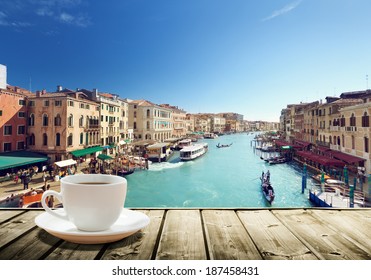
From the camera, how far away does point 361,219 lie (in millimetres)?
604

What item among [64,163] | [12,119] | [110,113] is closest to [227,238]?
[64,163]

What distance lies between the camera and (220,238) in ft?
1.55

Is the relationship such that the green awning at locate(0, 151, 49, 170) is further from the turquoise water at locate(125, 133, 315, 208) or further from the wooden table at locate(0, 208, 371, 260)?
the wooden table at locate(0, 208, 371, 260)

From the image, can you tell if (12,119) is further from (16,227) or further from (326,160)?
(326,160)

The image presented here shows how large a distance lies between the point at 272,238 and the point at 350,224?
0.24 metres

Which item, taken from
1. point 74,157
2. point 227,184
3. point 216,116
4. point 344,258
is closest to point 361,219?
point 344,258

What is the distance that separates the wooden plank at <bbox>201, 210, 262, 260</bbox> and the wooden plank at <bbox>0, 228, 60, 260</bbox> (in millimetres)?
303

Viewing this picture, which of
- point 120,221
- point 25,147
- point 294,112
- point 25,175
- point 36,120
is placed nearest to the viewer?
point 120,221

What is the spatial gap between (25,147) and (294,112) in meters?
6.63

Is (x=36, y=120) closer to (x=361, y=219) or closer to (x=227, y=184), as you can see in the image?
(x=361, y=219)

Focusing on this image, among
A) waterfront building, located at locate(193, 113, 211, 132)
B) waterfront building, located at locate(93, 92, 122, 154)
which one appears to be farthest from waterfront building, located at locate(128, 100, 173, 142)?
waterfront building, located at locate(193, 113, 211, 132)

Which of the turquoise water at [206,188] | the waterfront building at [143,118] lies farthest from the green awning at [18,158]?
the waterfront building at [143,118]

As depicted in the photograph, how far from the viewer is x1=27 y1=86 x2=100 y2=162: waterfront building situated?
328cm

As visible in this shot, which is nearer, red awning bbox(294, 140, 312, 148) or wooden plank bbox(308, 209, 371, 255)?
wooden plank bbox(308, 209, 371, 255)
